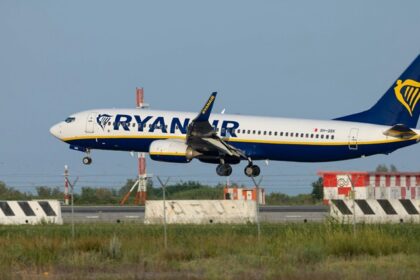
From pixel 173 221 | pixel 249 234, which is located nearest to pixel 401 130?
pixel 173 221

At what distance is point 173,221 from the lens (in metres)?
41.9

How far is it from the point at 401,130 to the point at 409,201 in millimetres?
13793

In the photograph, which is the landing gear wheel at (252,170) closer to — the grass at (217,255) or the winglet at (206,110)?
the winglet at (206,110)

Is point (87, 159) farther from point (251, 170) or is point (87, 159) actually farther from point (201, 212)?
point (201, 212)

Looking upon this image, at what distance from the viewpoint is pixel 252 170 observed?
61.1 m

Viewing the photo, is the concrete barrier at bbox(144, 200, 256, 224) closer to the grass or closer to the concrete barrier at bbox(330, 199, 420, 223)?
the concrete barrier at bbox(330, 199, 420, 223)

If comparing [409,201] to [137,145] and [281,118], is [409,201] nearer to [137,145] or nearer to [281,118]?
[281,118]

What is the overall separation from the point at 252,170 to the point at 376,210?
21.2m

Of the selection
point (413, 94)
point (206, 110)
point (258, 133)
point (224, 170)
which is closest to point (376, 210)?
point (206, 110)

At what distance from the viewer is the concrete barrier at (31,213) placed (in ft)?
137

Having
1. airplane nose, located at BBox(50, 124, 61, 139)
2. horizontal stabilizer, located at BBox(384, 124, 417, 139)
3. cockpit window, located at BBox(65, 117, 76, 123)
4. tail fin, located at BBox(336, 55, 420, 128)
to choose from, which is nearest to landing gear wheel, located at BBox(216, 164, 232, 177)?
tail fin, located at BBox(336, 55, 420, 128)

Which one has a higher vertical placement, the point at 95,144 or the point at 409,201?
the point at 95,144

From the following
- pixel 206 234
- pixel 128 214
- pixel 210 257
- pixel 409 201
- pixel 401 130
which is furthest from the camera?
pixel 401 130

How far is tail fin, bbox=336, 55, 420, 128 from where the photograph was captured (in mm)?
57406
